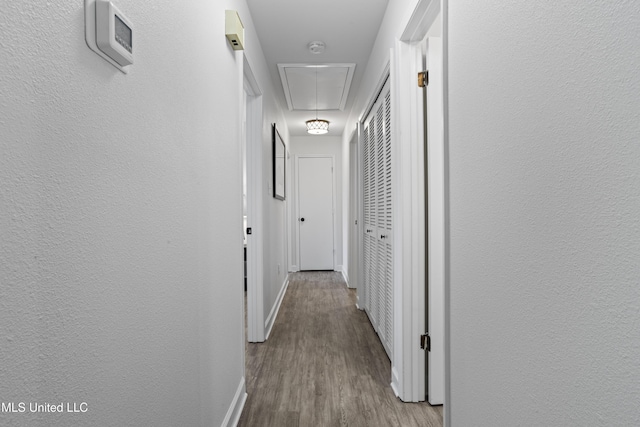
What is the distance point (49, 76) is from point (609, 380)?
103cm

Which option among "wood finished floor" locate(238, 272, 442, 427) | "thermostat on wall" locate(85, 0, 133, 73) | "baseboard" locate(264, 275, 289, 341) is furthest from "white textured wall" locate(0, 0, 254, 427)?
"baseboard" locate(264, 275, 289, 341)

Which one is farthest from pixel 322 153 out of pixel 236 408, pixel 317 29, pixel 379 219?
pixel 236 408

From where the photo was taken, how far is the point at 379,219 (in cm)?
296

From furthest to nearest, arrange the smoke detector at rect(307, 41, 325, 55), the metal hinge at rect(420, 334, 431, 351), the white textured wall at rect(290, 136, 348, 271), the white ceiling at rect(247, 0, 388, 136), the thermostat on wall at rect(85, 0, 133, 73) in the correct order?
1. the white textured wall at rect(290, 136, 348, 271)
2. the smoke detector at rect(307, 41, 325, 55)
3. the white ceiling at rect(247, 0, 388, 136)
4. the metal hinge at rect(420, 334, 431, 351)
5. the thermostat on wall at rect(85, 0, 133, 73)

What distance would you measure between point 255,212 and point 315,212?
11.6 ft

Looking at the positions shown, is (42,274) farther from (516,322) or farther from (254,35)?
(254,35)

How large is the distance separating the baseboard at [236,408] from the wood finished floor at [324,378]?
4 centimetres

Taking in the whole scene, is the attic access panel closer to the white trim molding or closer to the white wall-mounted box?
the white trim molding

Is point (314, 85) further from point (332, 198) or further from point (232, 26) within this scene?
point (332, 198)

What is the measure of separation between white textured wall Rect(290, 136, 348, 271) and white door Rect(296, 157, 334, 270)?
0.27 feet

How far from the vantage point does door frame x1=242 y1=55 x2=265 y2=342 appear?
9.57 feet

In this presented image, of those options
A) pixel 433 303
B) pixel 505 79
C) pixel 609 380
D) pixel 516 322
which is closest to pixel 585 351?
pixel 609 380

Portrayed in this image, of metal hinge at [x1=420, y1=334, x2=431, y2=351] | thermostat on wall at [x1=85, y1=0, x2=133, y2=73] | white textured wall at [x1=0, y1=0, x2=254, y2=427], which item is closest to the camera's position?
white textured wall at [x1=0, y1=0, x2=254, y2=427]

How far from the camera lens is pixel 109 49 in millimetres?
768
